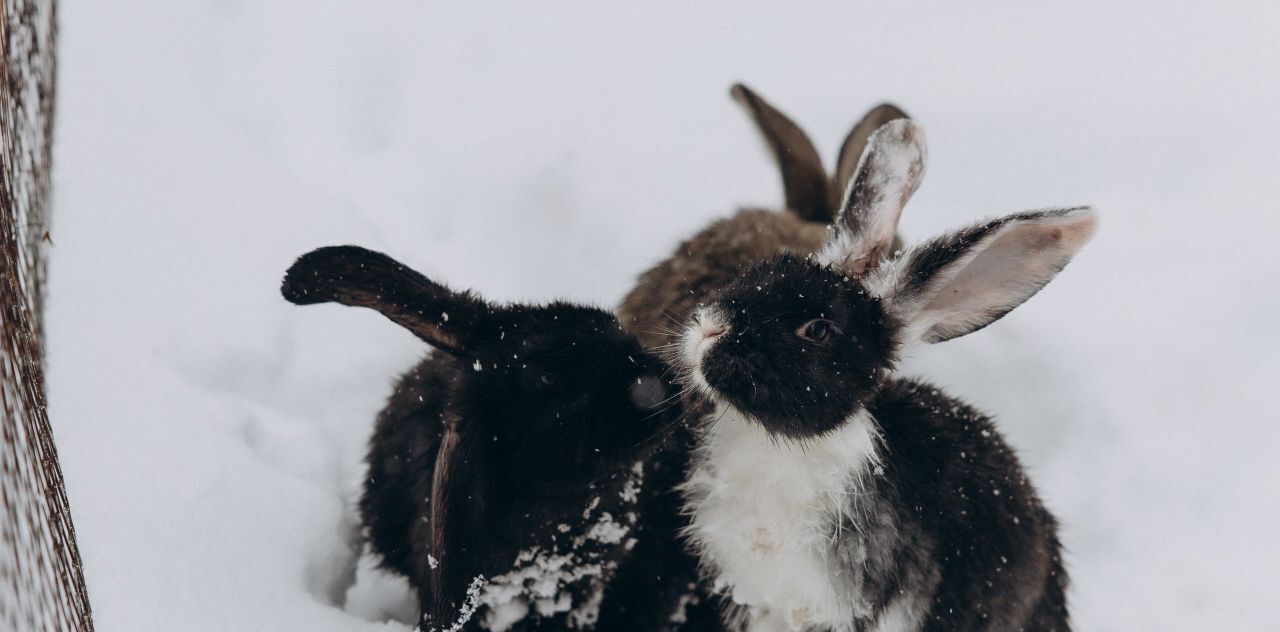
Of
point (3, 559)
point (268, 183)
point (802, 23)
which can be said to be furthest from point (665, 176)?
point (3, 559)

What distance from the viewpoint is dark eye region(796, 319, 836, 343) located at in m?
2.70

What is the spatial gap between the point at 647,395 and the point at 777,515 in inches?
18.6

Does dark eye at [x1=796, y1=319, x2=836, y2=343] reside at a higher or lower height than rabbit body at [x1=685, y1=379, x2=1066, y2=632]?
higher

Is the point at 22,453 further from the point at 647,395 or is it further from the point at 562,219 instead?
the point at 562,219

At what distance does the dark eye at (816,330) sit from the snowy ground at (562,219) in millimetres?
1504

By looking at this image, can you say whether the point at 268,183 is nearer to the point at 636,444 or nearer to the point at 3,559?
the point at 636,444

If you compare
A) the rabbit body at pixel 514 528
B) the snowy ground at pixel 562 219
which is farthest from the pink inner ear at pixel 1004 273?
the snowy ground at pixel 562 219

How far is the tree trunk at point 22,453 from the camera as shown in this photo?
211 cm

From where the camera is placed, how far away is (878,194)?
300 cm

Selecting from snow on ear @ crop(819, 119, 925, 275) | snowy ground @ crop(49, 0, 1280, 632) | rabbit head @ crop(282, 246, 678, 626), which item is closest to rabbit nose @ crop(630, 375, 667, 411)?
rabbit head @ crop(282, 246, 678, 626)

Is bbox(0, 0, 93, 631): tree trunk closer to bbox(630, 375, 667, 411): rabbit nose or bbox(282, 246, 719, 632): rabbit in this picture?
bbox(282, 246, 719, 632): rabbit

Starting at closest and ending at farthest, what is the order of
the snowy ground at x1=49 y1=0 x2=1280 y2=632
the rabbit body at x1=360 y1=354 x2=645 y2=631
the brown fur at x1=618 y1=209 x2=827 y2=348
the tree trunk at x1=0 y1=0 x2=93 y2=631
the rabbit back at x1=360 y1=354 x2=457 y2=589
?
1. the tree trunk at x1=0 y1=0 x2=93 y2=631
2. the rabbit body at x1=360 y1=354 x2=645 y2=631
3. the rabbit back at x1=360 y1=354 x2=457 y2=589
4. the snowy ground at x1=49 y1=0 x2=1280 y2=632
5. the brown fur at x1=618 y1=209 x2=827 y2=348

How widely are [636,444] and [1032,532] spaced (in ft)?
3.66

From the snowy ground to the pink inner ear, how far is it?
5.27 feet
